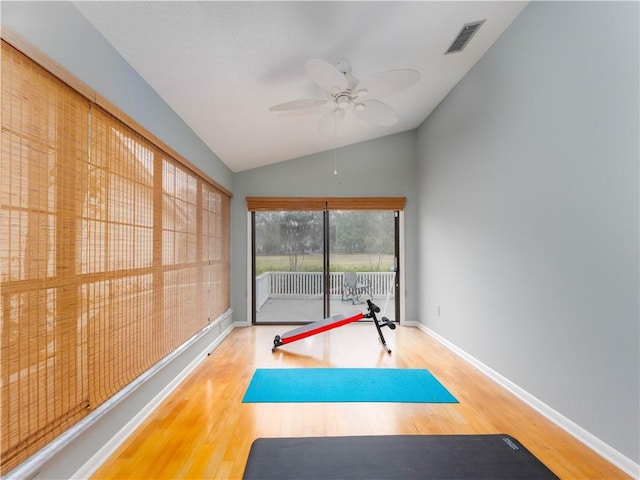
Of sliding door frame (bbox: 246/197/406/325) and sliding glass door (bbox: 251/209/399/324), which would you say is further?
sliding glass door (bbox: 251/209/399/324)

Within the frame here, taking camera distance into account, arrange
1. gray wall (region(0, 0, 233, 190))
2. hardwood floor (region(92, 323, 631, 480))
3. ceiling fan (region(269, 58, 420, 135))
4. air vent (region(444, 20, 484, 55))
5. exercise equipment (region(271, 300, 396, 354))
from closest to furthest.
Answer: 1. gray wall (region(0, 0, 233, 190))
2. hardwood floor (region(92, 323, 631, 480))
3. ceiling fan (region(269, 58, 420, 135))
4. air vent (region(444, 20, 484, 55))
5. exercise equipment (region(271, 300, 396, 354))

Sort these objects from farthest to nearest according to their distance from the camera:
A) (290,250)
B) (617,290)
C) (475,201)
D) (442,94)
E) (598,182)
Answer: (290,250), (442,94), (475,201), (598,182), (617,290)

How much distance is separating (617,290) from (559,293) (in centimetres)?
42

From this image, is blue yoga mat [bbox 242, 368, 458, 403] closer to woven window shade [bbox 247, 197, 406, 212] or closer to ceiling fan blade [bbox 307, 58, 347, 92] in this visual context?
ceiling fan blade [bbox 307, 58, 347, 92]

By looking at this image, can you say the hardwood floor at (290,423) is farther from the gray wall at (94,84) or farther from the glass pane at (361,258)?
the glass pane at (361,258)

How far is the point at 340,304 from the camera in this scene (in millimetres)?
5133

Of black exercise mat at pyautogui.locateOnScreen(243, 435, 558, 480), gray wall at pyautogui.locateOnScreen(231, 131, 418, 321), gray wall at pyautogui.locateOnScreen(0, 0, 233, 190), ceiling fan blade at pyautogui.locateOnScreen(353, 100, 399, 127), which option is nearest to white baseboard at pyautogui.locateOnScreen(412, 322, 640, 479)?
black exercise mat at pyautogui.locateOnScreen(243, 435, 558, 480)

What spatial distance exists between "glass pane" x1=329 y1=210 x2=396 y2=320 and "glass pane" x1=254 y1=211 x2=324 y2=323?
0.82 ft

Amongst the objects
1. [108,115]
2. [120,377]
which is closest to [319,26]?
[108,115]

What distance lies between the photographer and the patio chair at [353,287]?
5.10 metres

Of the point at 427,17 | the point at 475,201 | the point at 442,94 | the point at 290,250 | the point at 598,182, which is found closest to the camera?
the point at 598,182

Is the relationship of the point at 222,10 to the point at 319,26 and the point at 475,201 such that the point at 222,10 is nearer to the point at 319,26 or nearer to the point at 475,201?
the point at 319,26

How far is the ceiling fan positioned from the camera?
6.83 feet

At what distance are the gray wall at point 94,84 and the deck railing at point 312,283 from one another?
2.37 meters
